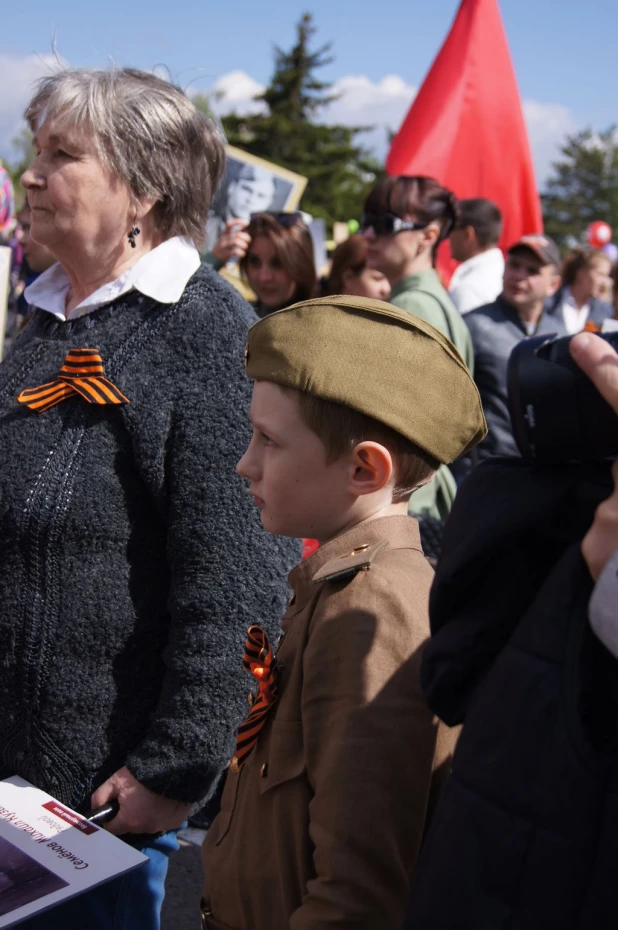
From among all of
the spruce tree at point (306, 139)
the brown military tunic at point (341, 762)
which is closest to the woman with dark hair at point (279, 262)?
the brown military tunic at point (341, 762)

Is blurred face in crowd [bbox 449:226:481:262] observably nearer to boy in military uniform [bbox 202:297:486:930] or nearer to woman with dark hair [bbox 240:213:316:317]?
woman with dark hair [bbox 240:213:316:317]

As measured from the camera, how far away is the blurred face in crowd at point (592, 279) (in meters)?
7.77

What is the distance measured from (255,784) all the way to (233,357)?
758mm

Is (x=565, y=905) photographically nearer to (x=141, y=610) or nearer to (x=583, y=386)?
(x=583, y=386)

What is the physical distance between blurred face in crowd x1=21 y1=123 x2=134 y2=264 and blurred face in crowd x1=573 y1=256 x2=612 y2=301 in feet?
21.6

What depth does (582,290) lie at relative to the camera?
7871 millimetres

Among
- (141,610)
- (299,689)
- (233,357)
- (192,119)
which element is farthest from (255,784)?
(192,119)

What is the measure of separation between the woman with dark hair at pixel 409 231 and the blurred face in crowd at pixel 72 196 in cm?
170

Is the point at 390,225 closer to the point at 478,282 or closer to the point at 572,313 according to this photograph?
the point at 478,282

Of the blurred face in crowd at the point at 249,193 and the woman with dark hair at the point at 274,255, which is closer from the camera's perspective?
the woman with dark hair at the point at 274,255

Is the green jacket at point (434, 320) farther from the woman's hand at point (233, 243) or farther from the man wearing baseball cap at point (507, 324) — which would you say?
the woman's hand at point (233, 243)

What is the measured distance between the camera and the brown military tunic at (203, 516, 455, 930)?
3.64ft

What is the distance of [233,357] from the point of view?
5.63ft

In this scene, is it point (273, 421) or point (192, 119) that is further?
point (192, 119)
